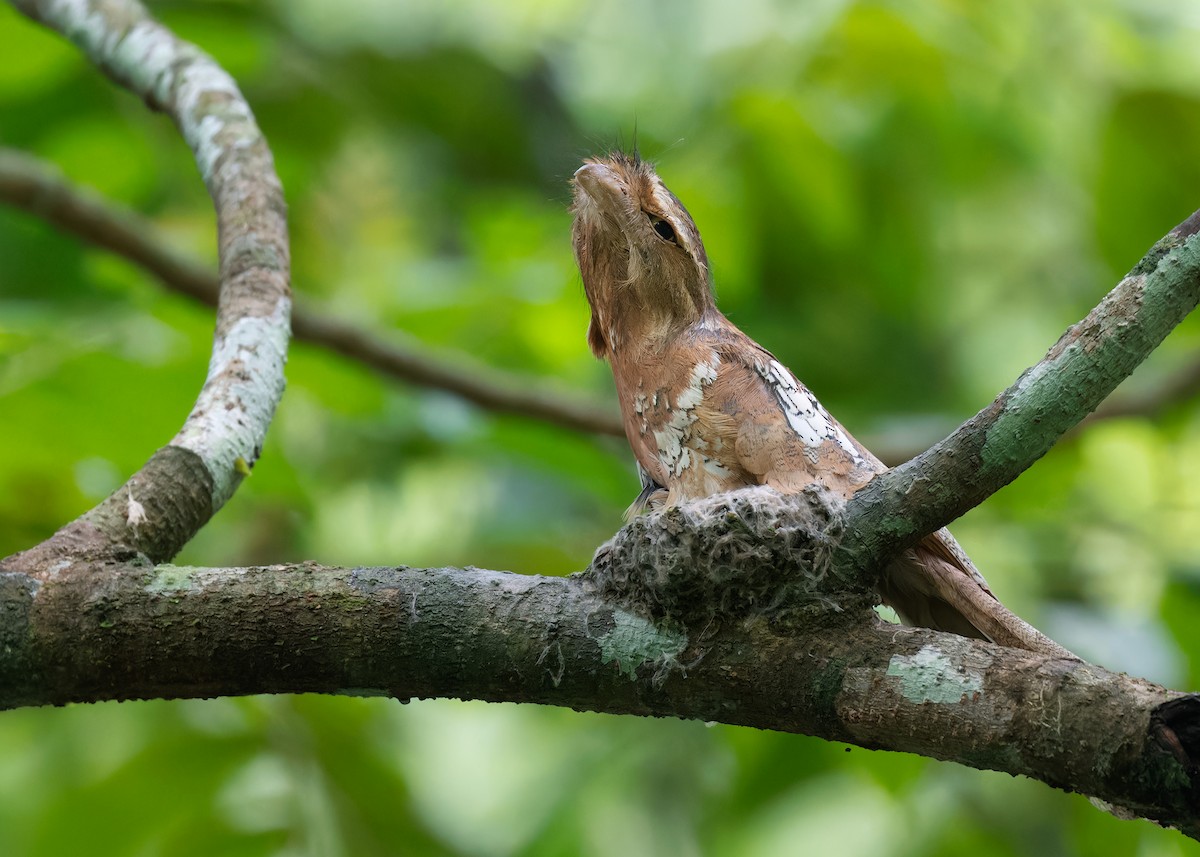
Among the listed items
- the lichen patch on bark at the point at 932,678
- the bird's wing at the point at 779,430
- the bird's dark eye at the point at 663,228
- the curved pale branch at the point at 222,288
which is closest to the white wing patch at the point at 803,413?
the bird's wing at the point at 779,430

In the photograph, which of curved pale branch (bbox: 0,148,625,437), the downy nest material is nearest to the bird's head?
the downy nest material

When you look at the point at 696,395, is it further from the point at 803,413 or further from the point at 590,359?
the point at 590,359

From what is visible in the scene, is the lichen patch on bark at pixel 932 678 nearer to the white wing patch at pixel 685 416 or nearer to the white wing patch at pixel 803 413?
the white wing patch at pixel 803 413

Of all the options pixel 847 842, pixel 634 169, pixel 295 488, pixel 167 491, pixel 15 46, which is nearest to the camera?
pixel 167 491

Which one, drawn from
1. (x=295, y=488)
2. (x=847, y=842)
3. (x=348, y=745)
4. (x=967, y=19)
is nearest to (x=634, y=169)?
(x=295, y=488)

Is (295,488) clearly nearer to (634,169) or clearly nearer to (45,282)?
(634,169)

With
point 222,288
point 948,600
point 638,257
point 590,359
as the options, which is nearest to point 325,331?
point 590,359

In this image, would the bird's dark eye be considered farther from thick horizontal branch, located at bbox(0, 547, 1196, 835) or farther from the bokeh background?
thick horizontal branch, located at bbox(0, 547, 1196, 835)
